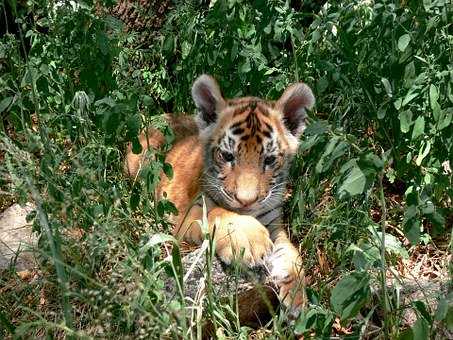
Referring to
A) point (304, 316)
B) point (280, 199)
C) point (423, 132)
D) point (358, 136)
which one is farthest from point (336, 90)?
point (304, 316)

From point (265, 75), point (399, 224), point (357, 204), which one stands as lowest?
point (399, 224)

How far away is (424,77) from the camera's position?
383cm

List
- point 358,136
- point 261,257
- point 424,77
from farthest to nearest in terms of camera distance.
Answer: point 358,136
point 261,257
point 424,77

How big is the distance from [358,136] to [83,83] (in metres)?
1.67

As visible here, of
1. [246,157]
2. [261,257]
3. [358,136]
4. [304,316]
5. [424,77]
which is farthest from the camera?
[358,136]

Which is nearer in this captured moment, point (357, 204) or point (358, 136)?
point (357, 204)

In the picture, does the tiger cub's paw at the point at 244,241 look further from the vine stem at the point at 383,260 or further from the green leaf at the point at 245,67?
the green leaf at the point at 245,67

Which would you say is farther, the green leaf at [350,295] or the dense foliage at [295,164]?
the dense foliage at [295,164]

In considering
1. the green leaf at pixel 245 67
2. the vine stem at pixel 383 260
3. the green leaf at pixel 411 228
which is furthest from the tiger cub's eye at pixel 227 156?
the green leaf at pixel 411 228

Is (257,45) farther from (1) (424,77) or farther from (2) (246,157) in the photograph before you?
(1) (424,77)

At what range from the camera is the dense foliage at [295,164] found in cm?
308

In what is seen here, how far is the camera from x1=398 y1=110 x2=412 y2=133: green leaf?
3.92 m

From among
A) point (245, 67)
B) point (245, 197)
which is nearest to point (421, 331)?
point (245, 197)

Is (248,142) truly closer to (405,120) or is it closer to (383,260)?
(405,120)
